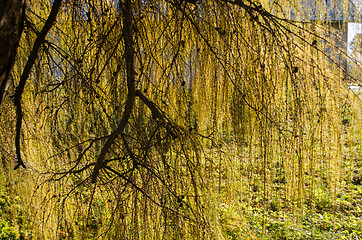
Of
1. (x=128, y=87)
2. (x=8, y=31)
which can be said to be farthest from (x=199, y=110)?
(x=8, y=31)

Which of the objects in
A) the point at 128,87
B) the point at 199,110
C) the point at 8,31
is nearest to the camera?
the point at 8,31

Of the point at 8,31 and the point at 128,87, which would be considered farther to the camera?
the point at 128,87

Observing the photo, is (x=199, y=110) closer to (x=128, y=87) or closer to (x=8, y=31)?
(x=128, y=87)

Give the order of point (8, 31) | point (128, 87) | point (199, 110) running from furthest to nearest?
point (199, 110), point (128, 87), point (8, 31)

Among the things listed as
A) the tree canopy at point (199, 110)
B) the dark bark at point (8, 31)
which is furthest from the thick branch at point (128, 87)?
the dark bark at point (8, 31)

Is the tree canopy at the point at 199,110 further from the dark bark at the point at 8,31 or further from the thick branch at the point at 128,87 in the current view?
the dark bark at the point at 8,31

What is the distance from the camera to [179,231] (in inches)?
57.4

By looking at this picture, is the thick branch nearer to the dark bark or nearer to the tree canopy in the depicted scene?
the tree canopy

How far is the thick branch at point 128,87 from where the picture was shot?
4.76ft

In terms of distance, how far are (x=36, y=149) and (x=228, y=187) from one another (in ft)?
4.84

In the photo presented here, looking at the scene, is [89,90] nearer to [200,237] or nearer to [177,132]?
[177,132]

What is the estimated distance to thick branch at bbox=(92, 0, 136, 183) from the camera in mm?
1452

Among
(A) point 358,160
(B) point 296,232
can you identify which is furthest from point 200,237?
(A) point 358,160

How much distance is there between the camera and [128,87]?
155 centimetres
